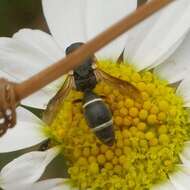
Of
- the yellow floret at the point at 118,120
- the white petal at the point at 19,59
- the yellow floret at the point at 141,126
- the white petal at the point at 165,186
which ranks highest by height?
the white petal at the point at 19,59

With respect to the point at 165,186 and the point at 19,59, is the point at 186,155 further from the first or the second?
the point at 19,59

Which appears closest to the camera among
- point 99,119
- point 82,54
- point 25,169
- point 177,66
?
point 82,54

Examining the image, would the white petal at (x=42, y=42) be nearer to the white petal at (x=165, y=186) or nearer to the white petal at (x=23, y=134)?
the white petal at (x=23, y=134)

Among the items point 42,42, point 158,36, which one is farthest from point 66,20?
point 158,36

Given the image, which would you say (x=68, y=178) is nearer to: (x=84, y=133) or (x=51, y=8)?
(x=84, y=133)

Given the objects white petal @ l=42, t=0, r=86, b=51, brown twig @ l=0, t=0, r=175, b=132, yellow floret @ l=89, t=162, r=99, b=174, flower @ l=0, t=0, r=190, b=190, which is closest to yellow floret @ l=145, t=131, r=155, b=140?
flower @ l=0, t=0, r=190, b=190

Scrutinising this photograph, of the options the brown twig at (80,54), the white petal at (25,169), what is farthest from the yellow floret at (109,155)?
the brown twig at (80,54)

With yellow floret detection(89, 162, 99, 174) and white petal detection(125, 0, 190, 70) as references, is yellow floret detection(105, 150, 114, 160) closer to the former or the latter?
yellow floret detection(89, 162, 99, 174)
